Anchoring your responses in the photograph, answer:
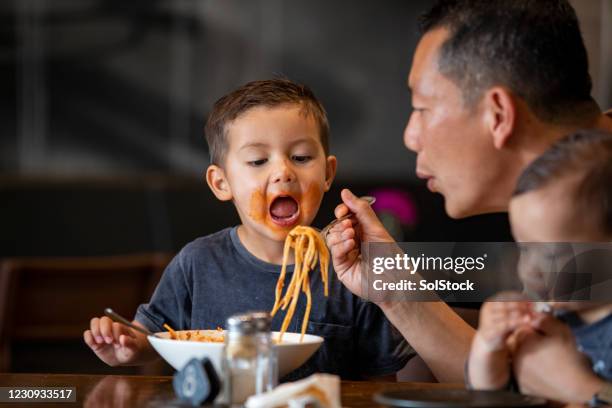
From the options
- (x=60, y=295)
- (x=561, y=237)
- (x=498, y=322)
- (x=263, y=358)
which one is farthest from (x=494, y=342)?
(x=60, y=295)

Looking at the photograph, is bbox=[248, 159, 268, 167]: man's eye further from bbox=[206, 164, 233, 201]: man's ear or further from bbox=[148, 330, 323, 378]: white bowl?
bbox=[148, 330, 323, 378]: white bowl

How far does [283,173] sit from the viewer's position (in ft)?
5.75

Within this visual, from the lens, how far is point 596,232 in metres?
1.29

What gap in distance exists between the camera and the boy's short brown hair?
6.03 ft

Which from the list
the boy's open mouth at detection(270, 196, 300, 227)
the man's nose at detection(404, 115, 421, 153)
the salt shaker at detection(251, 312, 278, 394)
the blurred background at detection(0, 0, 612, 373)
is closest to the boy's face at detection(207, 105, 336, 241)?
the boy's open mouth at detection(270, 196, 300, 227)

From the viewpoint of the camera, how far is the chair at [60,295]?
285cm

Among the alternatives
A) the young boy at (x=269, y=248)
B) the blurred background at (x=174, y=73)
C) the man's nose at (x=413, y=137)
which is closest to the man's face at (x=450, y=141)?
the man's nose at (x=413, y=137)

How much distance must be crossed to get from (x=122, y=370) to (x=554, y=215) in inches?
88.0

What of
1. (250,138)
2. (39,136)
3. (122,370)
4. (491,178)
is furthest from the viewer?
(39,136)

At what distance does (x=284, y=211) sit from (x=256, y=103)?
0.20 metres

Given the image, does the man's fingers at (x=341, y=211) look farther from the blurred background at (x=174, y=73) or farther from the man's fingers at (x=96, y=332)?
the blurred background at (x=174, y=73)

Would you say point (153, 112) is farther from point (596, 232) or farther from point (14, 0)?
point (596, 232)

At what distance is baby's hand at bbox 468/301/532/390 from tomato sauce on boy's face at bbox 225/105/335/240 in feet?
1.79

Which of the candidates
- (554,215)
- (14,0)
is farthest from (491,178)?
(14,0)
